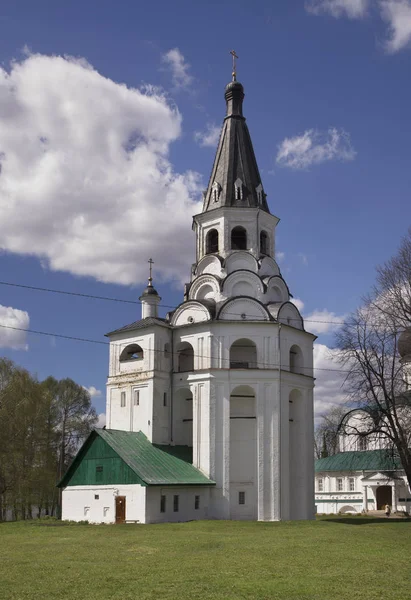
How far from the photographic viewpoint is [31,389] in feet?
148

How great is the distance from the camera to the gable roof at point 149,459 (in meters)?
31.4

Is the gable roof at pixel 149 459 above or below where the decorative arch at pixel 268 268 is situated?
below

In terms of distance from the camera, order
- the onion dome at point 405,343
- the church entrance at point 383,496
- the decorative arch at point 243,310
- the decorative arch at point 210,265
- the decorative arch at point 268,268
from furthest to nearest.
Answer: the church entrance at point 383,496
the decorative arch at point 268,268
the decorative arch at point 210,265
the decorative arch at point 243,310
the onion dome at point 405,343

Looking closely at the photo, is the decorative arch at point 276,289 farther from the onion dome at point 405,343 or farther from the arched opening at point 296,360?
the onion dome at point 405,343

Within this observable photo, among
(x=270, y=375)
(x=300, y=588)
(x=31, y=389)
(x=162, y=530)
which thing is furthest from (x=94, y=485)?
(x=300, y=588)

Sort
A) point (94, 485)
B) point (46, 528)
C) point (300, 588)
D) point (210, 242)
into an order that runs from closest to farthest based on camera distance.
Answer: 1. point (300, 588)
2. point (46, 528)
3. point (94, 485)
4. point (210, 242)

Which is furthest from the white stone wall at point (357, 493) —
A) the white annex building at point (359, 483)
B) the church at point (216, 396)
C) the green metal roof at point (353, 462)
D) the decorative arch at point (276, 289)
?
the decorative arch at point (276, 289)

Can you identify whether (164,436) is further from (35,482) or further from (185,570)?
(185,570)

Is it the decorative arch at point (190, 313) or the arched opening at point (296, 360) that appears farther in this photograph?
the arched opening at point (296, 360)

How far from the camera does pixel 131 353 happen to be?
38.2 meters

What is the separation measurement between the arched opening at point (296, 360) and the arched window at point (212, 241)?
7.29m

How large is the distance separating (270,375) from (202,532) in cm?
1093

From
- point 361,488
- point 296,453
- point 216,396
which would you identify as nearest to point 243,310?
point 216,396

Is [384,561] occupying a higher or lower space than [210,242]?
lower
